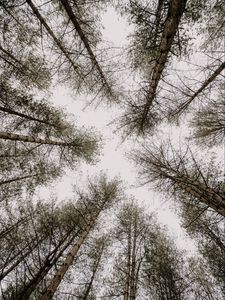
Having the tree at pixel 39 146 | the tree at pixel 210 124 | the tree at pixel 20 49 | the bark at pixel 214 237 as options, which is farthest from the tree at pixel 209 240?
the tree at pixel 20 49

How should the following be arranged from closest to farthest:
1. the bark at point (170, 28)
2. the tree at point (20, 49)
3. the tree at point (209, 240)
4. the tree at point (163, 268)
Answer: the bark at point (170, 28), the tree at point (20, 49), the tree at point (163, 268), the tree at point (209, 240)

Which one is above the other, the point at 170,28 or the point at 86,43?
the point at 86,43

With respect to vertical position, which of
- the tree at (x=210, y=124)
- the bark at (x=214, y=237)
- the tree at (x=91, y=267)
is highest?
the tree at (x=210, y=124)

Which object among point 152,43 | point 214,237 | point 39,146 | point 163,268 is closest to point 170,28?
point 152,43

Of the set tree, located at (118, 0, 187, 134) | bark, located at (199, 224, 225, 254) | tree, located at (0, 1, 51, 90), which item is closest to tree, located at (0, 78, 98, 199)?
tree, located at (0, 1, 51, 90)

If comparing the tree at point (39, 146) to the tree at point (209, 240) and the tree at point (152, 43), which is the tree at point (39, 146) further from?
the tree at point (209, 240)

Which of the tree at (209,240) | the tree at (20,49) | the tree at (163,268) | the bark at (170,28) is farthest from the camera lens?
the tree at (209,240)

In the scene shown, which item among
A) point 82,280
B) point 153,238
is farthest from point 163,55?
point 82,280

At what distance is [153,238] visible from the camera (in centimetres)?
825

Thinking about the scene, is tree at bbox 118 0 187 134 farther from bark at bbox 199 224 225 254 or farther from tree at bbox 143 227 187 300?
bark at bbox 199 224 225 254

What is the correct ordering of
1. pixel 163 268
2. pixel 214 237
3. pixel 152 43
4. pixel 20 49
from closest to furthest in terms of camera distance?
pixel 152 43, pixel 20 49, pixel 163 268, pixel 214 237

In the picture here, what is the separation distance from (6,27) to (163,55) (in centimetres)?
371

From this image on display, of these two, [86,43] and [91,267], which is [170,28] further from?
[91,267]

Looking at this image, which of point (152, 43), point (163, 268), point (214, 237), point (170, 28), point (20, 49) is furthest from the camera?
point (214, 237)
